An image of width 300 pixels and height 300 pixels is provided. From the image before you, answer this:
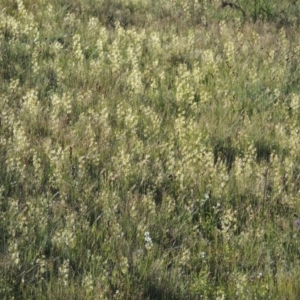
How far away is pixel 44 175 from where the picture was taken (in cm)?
540

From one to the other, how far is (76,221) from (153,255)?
0.65 metres

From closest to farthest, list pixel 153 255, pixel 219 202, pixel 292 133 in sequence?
pixel 153 255
pixel 219 202
pixel 292 133

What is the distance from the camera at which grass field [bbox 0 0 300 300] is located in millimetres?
4328

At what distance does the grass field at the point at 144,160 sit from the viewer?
4328 mm

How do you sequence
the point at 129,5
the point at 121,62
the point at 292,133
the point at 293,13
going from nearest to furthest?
1. the point at 292,133
2. the point at 121,62
3. the point at 129,5
4. the point at 293,13

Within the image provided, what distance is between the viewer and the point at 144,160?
221 inches

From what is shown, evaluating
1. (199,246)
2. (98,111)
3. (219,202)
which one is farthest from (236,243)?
(98,111)

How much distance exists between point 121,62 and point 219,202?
327cm

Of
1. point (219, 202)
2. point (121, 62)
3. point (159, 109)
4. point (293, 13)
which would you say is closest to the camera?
point (219, 202)

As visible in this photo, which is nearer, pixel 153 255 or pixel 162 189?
pixel 153 255

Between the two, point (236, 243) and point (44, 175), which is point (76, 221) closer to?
point (44, 175)

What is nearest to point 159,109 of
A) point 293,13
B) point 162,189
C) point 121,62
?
point 121,62

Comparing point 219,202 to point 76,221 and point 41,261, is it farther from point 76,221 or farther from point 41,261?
point 41,261

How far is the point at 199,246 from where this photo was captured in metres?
4.73
